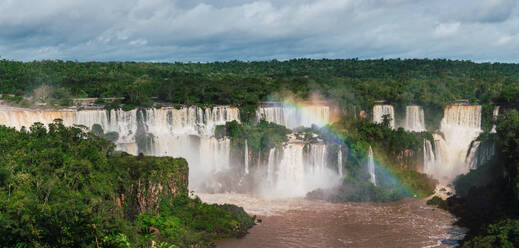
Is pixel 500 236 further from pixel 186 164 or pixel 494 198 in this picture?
pixel 186 164

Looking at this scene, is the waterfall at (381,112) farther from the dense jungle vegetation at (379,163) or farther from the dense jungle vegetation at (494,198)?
the dense jungle vegetation at (494,198)

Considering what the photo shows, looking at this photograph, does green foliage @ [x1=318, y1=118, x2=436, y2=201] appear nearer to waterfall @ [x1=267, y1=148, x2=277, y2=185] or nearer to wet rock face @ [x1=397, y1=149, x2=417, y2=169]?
wet rock face @ [x1=397, y1=149, x2=417, y2=169]

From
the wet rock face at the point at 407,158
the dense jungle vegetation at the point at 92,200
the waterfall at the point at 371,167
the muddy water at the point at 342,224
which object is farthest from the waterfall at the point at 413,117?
the dense jungle vegetation at the point at 92,200

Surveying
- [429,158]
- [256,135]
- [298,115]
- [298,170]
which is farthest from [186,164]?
[429,158]

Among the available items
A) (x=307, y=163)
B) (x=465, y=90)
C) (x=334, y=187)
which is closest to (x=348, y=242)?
(x=334, y=187)

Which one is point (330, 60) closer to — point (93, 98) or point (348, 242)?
point (93, 98)

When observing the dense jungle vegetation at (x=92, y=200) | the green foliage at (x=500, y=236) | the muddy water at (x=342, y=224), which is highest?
the dense jungle vegetation at (x=92, y=200)
